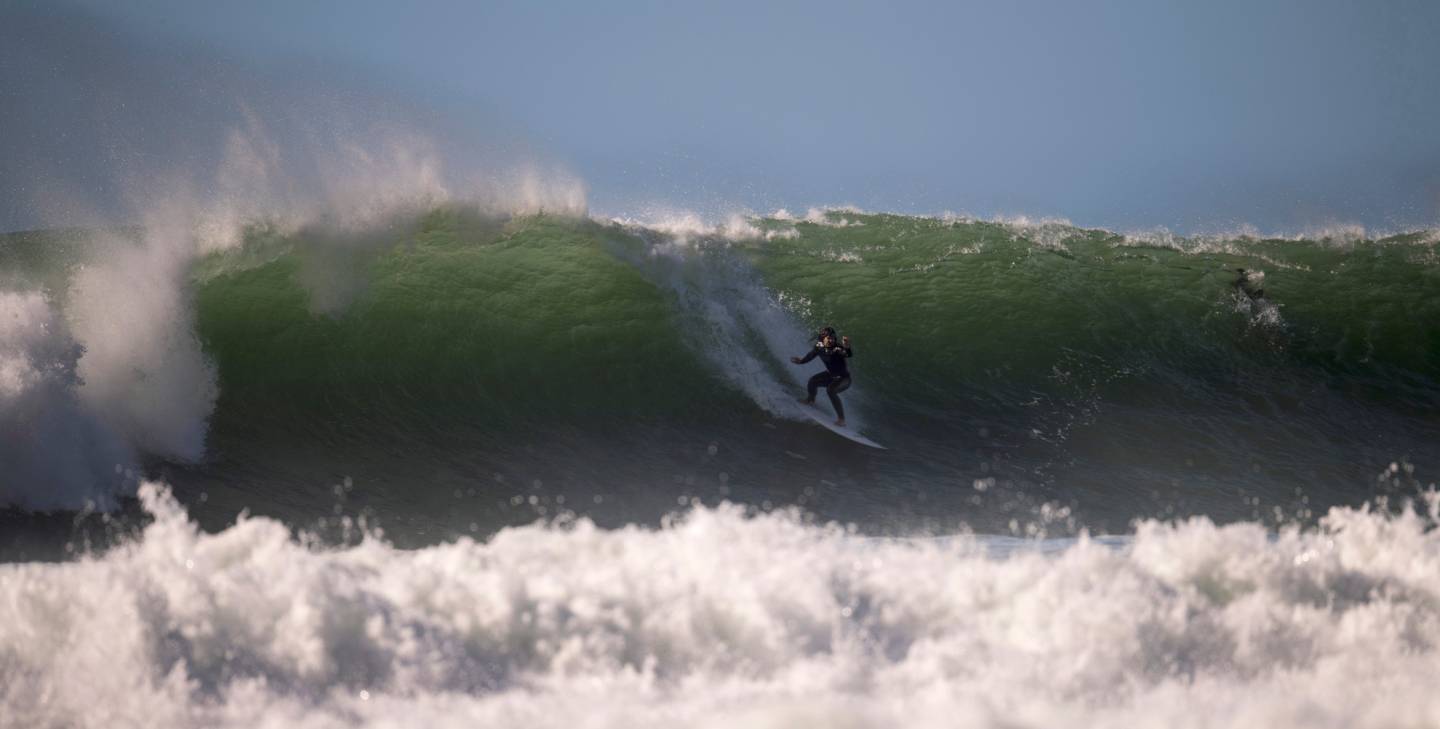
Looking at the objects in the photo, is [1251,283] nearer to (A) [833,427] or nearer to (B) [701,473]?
(A) [833,427]

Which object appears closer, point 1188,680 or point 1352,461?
point 1188,680

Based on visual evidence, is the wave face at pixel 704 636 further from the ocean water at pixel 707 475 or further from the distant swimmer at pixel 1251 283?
the distant swimmer at pixel 1251 283

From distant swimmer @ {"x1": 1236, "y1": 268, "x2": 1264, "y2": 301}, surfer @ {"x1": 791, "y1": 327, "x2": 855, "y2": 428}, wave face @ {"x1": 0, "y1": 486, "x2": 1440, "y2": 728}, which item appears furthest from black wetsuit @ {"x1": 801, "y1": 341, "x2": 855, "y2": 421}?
distant swimmer @ {"x1": 1236, "y1": 268, "x2": 1264, "y2": 301}

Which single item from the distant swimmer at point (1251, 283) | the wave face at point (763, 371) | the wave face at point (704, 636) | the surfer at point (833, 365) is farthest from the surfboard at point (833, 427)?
the distant swimmer at point (1251, 283)

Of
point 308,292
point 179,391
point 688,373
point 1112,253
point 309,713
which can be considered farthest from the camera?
point 1112,253

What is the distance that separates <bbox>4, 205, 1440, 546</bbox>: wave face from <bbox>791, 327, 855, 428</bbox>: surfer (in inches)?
14.3

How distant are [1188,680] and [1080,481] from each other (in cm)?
493

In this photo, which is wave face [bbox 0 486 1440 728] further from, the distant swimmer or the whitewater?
the distant swimmer

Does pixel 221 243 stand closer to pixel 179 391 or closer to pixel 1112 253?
pixel 179 391

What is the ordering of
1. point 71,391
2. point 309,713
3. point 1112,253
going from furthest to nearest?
point 1112,253
point 71,391
point 309,713

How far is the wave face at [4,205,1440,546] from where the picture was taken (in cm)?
812

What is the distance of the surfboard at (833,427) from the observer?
933cm

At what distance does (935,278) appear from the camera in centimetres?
1306

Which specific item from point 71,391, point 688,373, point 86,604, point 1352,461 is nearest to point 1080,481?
point 1352,461
